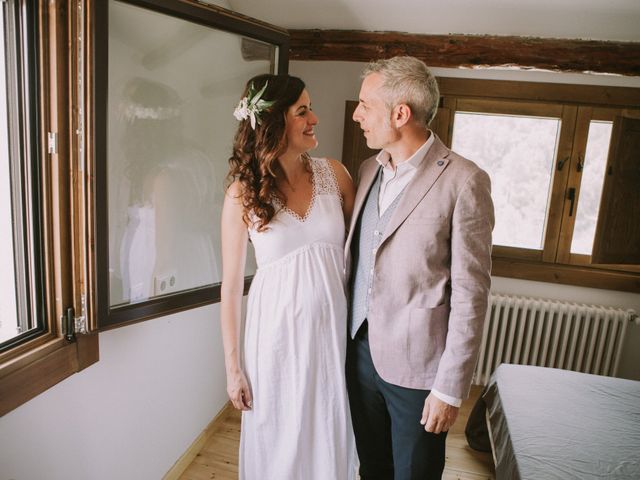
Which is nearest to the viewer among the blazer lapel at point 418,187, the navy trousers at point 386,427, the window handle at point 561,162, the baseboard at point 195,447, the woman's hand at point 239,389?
the blazer lapel at point 418,187

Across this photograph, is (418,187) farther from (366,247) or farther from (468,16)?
(468,16)

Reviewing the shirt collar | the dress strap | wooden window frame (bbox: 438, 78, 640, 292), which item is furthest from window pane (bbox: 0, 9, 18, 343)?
wooden window frame (bbox: 438, 78, 640, 292)

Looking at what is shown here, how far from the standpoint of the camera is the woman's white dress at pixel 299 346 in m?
1.53

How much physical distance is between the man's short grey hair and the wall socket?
3.76ft

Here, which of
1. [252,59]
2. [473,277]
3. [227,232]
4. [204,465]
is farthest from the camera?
[204,465]

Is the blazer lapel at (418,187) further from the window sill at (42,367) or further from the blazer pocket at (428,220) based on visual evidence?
the window sill at (42,367)

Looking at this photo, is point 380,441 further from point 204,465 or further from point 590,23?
point 590,23

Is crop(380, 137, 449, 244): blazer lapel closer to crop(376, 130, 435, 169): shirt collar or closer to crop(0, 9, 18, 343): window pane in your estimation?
crop(376, 130, 435, 169): shirt collar

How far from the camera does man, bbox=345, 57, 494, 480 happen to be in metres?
1.33

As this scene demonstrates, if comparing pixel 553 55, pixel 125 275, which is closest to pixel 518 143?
pixel 553 55

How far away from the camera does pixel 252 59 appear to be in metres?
2.17

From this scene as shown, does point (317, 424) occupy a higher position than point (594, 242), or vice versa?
point (594, 242)

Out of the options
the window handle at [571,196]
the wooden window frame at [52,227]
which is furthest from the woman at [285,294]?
the window handle at [571,196]

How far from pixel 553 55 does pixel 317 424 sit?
8.60 feet
